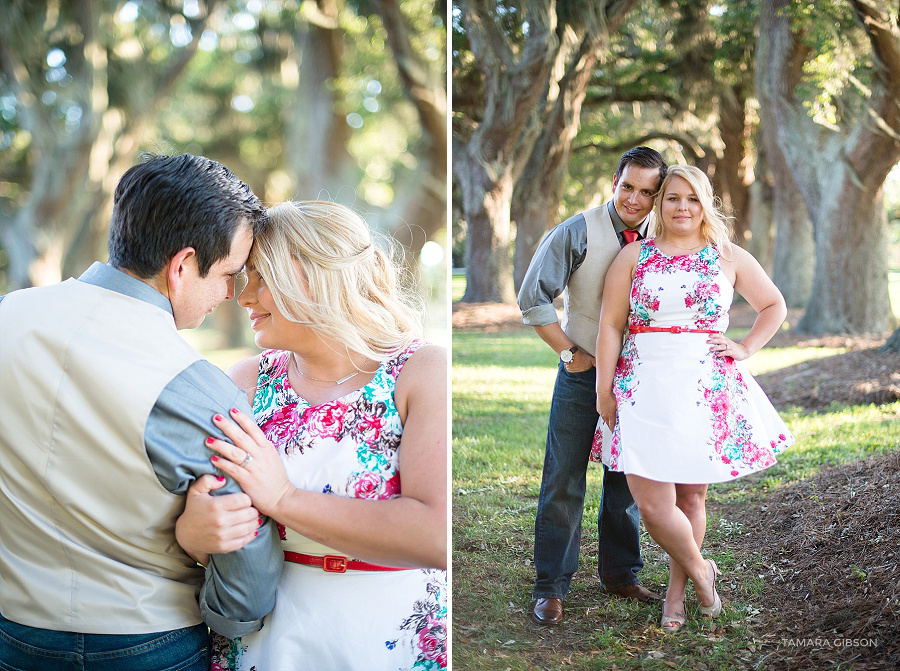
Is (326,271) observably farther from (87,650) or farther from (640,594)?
(640,594)

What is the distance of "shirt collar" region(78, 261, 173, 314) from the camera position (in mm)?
1388

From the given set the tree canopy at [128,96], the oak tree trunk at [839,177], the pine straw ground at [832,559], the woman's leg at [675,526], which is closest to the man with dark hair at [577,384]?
the woman's leg at [675,526]

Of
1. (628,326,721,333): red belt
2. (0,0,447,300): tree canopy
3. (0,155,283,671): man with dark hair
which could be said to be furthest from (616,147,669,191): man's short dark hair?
(0,0,447,300): tree canopy

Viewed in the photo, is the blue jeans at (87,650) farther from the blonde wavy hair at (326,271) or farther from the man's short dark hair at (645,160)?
the man's short dark hair at (645,160)

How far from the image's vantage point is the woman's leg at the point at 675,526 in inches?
73.7

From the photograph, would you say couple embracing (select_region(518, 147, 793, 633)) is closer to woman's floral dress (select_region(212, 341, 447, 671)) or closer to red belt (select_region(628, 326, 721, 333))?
red belt (select_region(628, 326, 721, 333))

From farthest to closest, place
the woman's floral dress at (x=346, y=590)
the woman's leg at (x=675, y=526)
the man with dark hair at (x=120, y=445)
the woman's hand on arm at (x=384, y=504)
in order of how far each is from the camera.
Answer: the woman's leg at (x=675, y=526)
the woman's floral dress at (x=346, y=590)
the woman's hand on arm at (x=384, y=504)
the man with dark hair at (x=120, y=445)

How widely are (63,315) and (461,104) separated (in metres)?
1.39

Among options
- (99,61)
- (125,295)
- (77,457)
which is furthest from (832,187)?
(99,61)

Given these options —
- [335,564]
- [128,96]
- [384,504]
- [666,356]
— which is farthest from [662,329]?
[128,96]

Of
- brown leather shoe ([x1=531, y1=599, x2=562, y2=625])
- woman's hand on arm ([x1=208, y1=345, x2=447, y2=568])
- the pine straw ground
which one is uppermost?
woman's hand on arm ([x1=208, y1=345, x2=447, y2=568])

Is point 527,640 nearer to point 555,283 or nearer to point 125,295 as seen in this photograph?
point 555,283

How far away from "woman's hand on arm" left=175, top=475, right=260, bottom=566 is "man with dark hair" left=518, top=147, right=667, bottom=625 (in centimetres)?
98

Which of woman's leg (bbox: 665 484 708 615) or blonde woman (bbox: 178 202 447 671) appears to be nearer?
blonde woman (bbox: 178 202 447 671)
